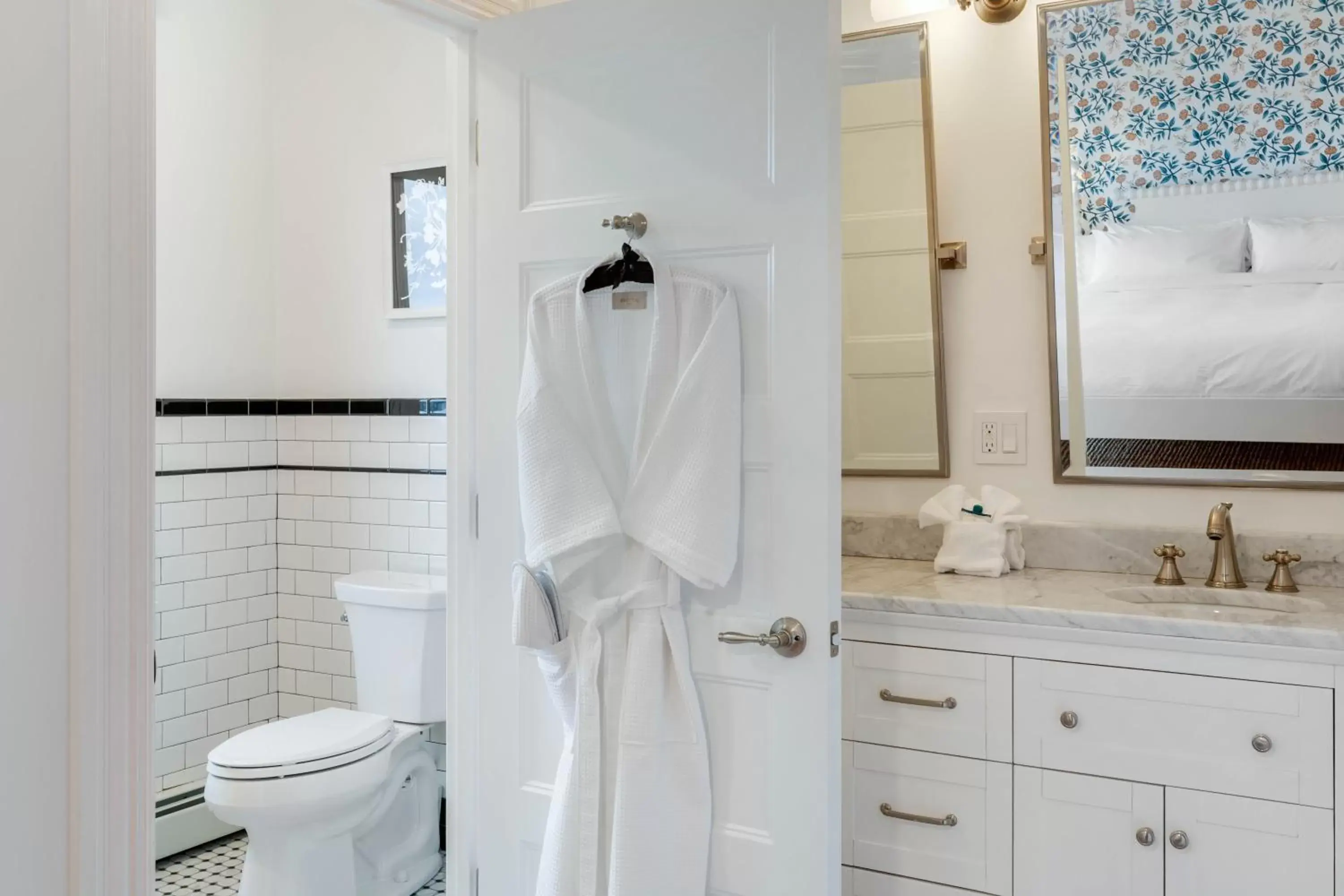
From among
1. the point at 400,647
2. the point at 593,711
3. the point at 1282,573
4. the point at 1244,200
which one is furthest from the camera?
the point at 400,647

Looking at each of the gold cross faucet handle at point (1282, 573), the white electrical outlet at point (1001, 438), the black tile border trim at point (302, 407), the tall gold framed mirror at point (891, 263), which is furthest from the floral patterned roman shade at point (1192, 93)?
the black tile border trim at point (302, 407)

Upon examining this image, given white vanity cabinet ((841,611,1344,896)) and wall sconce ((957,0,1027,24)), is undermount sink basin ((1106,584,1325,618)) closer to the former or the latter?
white vanity cabinet ((841,611,1344,896))

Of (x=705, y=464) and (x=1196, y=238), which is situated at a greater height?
(x=1196, y=238)

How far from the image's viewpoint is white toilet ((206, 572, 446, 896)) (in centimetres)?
239

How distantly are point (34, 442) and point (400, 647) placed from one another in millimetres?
1639

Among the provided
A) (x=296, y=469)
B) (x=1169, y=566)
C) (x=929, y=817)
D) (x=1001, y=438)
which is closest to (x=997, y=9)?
(x=1001, y=438)

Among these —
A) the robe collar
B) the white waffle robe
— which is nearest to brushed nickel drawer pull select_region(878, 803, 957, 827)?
the white waffle robe

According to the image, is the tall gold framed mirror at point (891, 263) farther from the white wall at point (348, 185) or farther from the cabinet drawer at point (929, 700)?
the white wall at point (348, 185)

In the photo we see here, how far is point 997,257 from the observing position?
2422 millimetres

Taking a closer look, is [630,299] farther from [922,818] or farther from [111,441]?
[922,818]

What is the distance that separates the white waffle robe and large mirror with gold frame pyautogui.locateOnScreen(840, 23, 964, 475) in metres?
0.76

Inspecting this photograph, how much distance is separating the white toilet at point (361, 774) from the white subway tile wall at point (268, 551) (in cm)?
20

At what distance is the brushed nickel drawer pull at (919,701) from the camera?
6.32 feet

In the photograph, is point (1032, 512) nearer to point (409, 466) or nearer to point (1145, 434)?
point (1145, 434)
